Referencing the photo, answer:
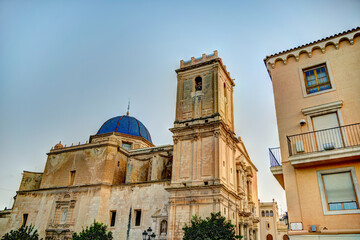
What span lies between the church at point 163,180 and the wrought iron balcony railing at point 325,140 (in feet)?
33.2

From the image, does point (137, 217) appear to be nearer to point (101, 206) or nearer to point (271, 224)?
point (101, 206)

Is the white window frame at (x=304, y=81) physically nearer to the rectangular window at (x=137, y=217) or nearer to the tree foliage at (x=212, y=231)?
the tree foliage at (x=212, y=231)

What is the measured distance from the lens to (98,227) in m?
22.0

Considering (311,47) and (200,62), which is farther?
(200,62)

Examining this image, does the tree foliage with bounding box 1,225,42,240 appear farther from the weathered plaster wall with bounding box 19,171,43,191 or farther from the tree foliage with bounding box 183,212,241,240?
the tree foliage with bounding box 183,212,241,240

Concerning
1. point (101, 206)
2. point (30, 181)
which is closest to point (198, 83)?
point (101, 206)

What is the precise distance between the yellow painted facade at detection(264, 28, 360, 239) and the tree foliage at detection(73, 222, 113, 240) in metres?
15.4

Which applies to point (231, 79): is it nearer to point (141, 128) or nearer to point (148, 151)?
point (148, 151)

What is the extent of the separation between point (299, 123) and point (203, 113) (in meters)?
13.2

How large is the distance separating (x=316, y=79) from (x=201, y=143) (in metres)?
12.0

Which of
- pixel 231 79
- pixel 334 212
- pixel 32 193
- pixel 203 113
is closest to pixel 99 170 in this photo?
pixel 32 193

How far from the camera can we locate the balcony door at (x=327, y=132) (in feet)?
35.1

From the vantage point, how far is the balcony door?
10.7 metres

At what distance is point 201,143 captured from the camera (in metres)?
23.1
